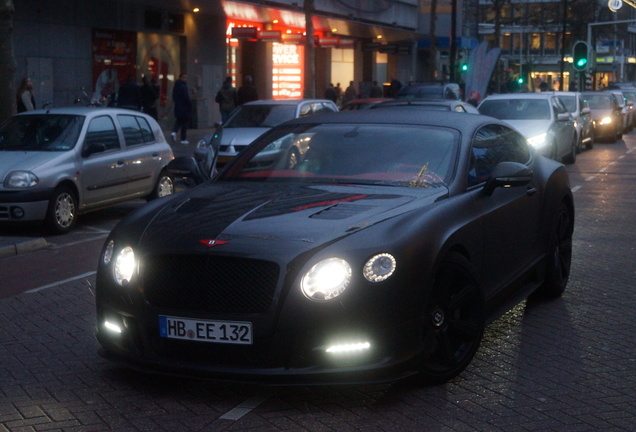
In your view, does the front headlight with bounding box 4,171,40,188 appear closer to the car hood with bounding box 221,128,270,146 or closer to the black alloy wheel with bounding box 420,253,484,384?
the car hood with bounding box 221,128,270,146

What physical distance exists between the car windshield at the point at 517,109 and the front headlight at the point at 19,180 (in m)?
12.5

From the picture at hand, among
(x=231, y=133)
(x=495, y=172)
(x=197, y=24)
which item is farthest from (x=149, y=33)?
(x=495, y=172)

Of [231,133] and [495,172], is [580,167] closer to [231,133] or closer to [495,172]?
[231,133]

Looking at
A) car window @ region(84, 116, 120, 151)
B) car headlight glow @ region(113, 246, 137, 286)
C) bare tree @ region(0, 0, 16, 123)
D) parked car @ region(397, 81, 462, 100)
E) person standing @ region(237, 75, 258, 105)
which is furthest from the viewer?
parked car @ region(397, 81, 462, 100)

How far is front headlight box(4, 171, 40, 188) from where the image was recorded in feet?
38.5

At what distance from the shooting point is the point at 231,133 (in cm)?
1898

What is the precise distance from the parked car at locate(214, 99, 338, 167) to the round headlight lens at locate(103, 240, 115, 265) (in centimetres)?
1287

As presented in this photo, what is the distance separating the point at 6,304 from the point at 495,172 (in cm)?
397

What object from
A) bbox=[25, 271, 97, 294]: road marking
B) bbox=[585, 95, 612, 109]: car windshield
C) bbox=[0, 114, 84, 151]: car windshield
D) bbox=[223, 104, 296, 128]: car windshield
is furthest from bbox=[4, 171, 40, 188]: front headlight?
bbox=[585, 95, 612, 109]: car windshield

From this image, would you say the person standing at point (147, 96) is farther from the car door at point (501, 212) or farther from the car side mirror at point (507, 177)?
the car side mirror at point (507, 177)

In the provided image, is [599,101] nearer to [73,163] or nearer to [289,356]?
[73,163]

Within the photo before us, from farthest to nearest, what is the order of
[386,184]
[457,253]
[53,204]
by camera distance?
[53,204] → [386,184] → [457,253]

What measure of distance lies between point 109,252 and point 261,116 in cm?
1432

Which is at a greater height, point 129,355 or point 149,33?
point 149,33
